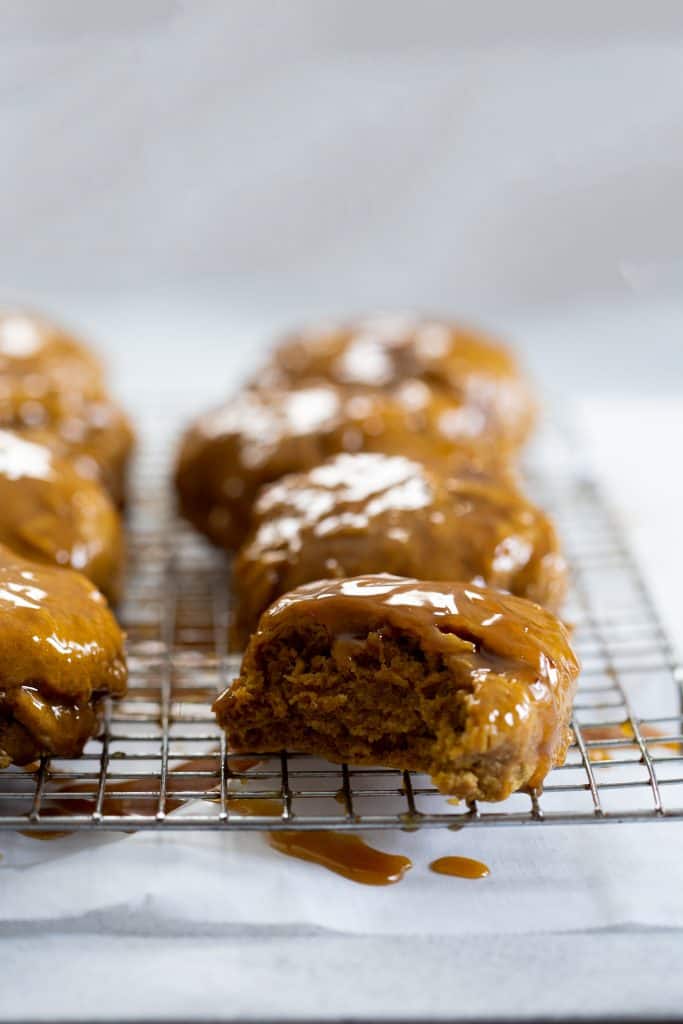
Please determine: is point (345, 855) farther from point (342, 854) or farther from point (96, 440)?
point (96, 440)

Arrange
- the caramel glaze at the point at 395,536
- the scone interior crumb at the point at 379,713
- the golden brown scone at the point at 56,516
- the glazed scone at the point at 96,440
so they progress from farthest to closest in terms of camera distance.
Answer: the glazed scone at the point at 96,440, the golden brown scone at the point at 56,516, the caramel glaze at the point at 395,536, the scone interior crumb at the point at 379,713

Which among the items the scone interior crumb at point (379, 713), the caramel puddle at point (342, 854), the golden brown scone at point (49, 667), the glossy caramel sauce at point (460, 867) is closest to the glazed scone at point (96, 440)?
the golden brown scone at point (49, 667)

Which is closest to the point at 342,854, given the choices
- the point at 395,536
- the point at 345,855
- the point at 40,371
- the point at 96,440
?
the point at 345,855

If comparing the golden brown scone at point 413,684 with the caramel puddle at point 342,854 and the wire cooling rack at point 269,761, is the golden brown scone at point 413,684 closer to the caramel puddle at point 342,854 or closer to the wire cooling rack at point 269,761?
the wire cooling rack at point 269,761

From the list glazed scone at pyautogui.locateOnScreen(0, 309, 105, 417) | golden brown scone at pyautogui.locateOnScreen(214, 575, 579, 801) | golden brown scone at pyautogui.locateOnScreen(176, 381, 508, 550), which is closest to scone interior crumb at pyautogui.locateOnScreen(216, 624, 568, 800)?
golden brown scone at pyautogui.locateOnScreen(214, 575, 579, 801)

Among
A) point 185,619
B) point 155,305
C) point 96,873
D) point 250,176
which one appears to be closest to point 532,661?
point 96,873

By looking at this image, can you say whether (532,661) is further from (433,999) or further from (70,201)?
(70,201)
